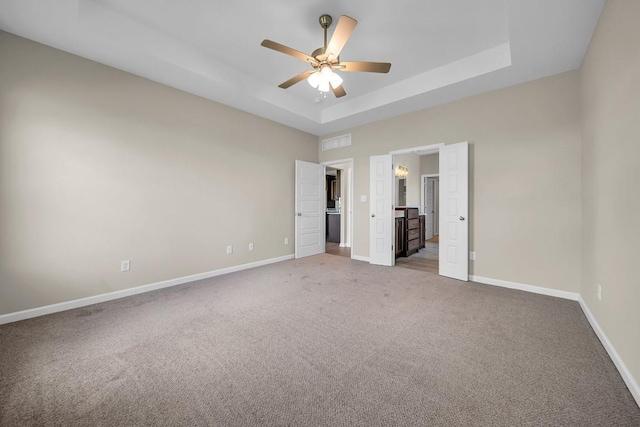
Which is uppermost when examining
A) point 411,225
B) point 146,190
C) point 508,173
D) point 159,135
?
point 159,135

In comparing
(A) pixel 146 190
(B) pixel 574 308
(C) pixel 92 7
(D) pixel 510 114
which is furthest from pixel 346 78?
(B) pixel 574 308

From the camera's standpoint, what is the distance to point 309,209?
5.49 m

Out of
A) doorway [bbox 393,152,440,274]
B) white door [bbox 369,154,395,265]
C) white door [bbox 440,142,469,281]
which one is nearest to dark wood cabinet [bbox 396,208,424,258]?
white door [bbox 369,154,395,265]

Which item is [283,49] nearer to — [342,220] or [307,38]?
[307,38]

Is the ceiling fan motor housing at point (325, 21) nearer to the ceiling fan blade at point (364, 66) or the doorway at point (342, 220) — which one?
the ceiling fan blade at point (364, 66)

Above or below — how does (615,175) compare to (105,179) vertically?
below

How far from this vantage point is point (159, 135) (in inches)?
132

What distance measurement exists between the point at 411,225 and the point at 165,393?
5407 millimetres

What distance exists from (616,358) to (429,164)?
720 centimetres

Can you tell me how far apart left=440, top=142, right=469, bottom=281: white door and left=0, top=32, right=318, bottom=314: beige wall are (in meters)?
3.32

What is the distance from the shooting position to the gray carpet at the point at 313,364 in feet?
4.37

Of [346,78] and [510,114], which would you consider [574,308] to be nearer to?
[510,114]

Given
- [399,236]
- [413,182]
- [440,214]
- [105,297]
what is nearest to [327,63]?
[440,214]

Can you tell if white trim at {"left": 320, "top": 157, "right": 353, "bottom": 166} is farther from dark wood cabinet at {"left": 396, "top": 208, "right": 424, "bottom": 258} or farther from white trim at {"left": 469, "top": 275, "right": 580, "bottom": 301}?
white trim at {"left": 469, "top": 275, "right": 580, "bottom": 301}
